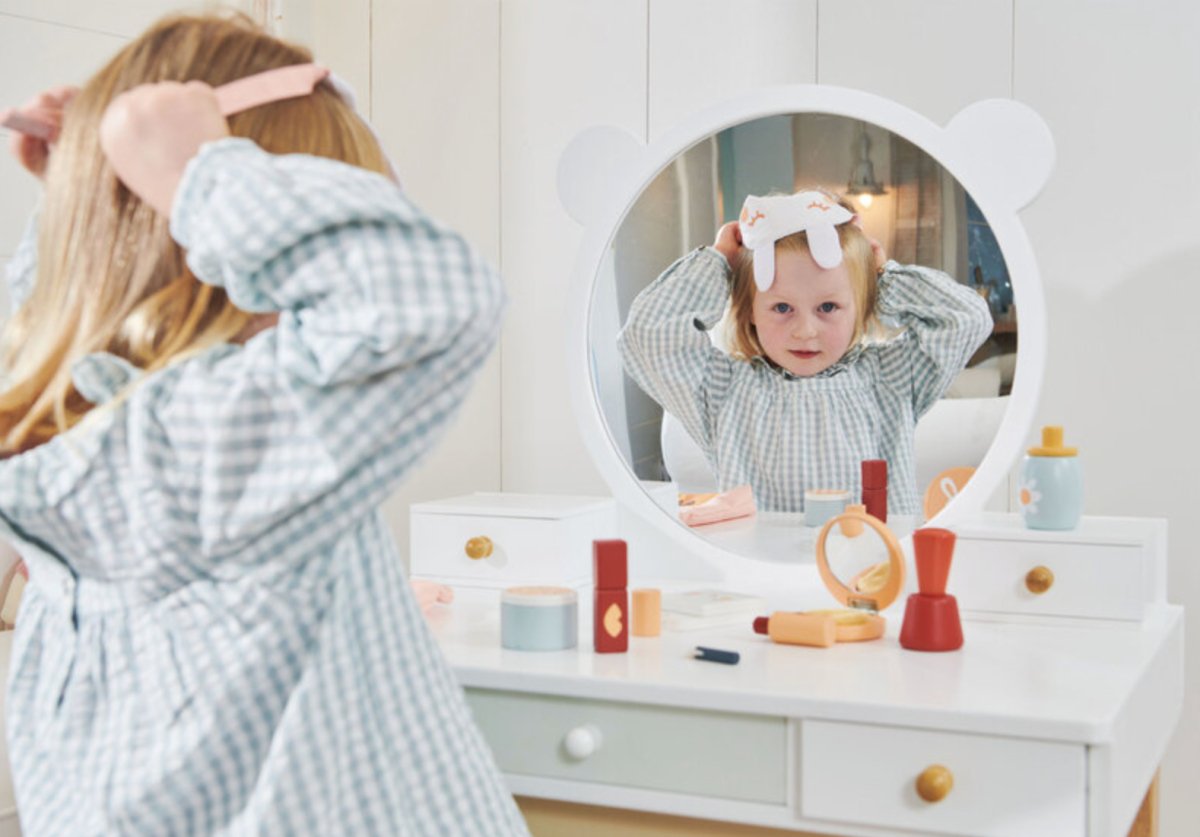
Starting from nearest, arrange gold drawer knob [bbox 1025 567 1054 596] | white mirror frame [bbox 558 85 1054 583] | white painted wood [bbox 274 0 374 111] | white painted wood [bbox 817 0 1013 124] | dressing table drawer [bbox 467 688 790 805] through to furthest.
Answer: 1. dressing table drawer [bbox 467 688 790 805]
2. gold drawer knob [bbox 1025 567 1054 596]
3. white mirror frame [bbox 558 85 1054 583]
4. white painted wood [bbox 817 0 1013 124]
5. white painted wood [bbox 274 0 374 111]

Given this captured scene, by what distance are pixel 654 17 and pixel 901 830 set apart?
1131mm

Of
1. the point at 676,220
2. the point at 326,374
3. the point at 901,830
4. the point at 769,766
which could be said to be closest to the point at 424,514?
the point at 676,220

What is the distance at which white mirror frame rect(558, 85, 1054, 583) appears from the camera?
4.97 ft

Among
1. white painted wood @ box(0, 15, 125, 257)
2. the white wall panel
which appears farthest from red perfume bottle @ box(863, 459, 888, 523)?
white painted wood @ box(0, 15, 125, 257)

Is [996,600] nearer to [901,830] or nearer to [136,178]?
[901,830]

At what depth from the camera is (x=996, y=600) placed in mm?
1422

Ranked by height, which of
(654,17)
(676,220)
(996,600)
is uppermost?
(654,17)

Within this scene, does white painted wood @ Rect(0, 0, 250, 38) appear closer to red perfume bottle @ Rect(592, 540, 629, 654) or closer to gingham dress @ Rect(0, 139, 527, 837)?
red perfume bottle @ Rect(592, 540, 629, 654)

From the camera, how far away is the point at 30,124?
96 centimetres

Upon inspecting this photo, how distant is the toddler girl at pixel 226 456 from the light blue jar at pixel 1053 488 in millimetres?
729

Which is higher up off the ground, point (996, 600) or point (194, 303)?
point (194, 303)

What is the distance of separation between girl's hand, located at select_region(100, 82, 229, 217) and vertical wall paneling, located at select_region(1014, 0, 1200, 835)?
1.07 meters

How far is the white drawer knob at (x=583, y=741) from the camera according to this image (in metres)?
1.20

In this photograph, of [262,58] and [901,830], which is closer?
[262,58]
